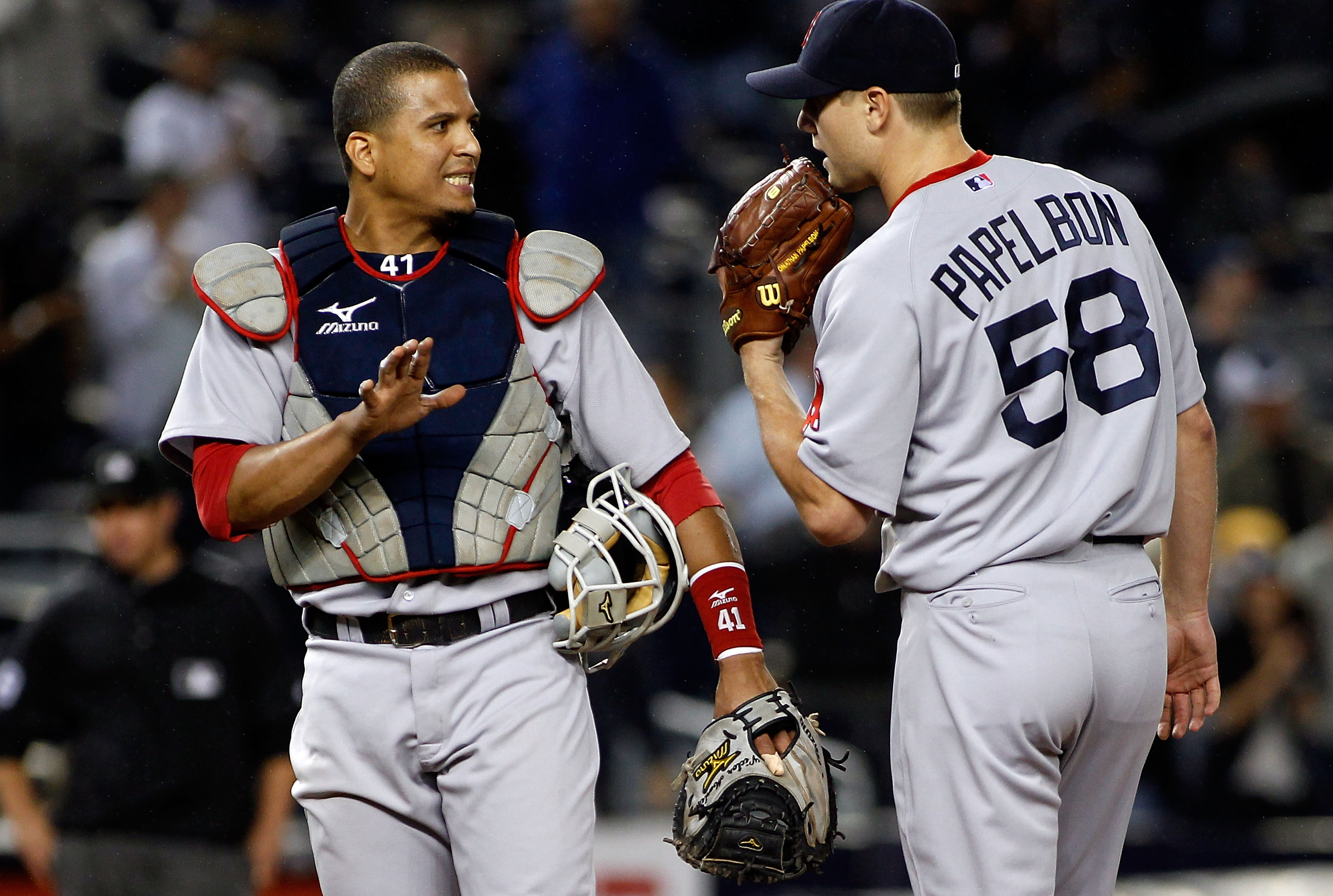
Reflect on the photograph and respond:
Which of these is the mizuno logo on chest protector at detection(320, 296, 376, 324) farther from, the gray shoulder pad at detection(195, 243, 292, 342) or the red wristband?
the red wristband

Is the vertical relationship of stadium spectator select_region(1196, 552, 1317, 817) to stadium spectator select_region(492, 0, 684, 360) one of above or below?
below

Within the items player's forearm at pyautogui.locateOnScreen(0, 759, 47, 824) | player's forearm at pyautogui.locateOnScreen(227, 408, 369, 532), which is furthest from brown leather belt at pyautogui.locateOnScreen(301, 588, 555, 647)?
player's forearm at pyautogui.locateOnScreen(0, 759, 47, 824)

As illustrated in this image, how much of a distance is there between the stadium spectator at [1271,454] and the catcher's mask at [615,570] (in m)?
4.57

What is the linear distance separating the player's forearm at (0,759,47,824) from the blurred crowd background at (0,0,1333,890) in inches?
33.9

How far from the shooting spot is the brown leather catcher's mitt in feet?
9.48

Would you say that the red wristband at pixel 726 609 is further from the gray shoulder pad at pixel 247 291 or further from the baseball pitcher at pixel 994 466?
the gray shoulder pad at pixel 247 291

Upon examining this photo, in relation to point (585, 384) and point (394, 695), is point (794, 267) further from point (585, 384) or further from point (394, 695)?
point (394, 695)

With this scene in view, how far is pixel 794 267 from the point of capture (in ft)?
9.53

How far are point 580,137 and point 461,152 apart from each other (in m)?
4.52

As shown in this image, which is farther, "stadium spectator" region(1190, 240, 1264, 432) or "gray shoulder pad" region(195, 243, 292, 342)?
"stadium spectator" region(1190, 240, 1264, 432)

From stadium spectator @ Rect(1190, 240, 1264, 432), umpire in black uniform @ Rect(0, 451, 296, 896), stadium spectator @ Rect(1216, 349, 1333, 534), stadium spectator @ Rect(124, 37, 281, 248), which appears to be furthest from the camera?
stadium spectator @ Rect(124, 37, 281, 248)

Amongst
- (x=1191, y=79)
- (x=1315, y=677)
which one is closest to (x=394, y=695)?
(x=1315, y=677)

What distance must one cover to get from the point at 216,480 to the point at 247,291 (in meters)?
0.34

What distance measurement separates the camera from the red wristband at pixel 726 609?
2805 mm
